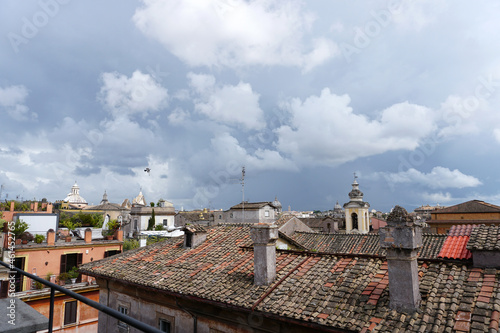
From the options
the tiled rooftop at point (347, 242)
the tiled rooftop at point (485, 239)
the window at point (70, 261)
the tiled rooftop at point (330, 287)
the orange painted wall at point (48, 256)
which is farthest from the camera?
the window at point (70, 261)

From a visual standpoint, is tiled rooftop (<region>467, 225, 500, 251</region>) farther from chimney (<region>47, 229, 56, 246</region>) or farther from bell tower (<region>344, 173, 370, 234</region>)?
bell tower (<region>344, 173, 370, 234</region>)

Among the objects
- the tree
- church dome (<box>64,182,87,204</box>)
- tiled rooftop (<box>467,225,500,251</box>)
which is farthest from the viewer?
church dome (<box>64,182,87,204</box>)

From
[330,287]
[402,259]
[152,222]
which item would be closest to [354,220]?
[330,287]

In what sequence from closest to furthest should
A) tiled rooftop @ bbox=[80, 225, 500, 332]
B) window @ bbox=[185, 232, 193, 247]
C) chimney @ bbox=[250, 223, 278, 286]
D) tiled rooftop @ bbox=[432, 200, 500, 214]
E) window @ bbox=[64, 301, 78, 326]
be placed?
tiled rooftop @ bbox=[80, 225, 500, 332]
chimney @ bbox=[250, 223, 278, 286]
window @ bbox=[185, 232, 193, 247]
window @ bbox=[64, 301, 78, 326]
tiled rooftop @ bbox=[432, 200, 500, 214]

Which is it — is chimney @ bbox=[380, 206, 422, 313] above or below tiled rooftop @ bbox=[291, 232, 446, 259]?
above

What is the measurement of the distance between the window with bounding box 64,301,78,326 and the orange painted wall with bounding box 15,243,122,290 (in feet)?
8.69

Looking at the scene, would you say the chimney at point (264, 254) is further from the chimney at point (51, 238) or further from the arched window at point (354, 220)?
the arched window at point (354, 220)

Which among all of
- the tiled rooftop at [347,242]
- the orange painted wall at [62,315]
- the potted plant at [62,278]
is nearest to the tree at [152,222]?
the potted plant at [62,278]

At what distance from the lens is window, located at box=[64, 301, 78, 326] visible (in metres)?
19.4

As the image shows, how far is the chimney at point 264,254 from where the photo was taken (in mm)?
8438

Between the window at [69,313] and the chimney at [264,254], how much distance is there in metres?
17.2

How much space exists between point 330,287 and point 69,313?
19284mm

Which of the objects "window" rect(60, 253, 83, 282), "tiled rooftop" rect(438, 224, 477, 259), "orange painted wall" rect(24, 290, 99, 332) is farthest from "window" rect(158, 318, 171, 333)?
"window" rect(60, 253, 83, 282)

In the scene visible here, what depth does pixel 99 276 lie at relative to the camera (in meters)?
11.7
